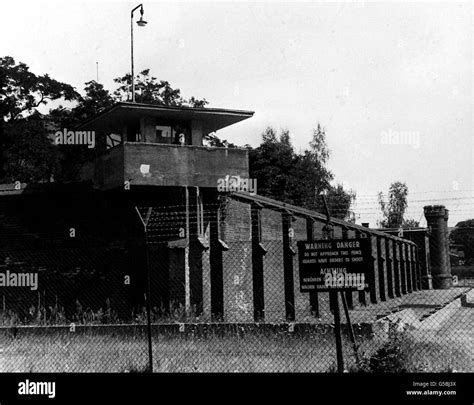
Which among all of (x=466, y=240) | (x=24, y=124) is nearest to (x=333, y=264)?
(x=24, y=124)

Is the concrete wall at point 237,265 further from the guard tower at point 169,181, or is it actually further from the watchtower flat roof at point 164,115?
the watchtower flat roof at point 164,115

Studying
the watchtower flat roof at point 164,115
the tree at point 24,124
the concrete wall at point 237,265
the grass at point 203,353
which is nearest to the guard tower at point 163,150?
the watchtower flat roof at point 164,115

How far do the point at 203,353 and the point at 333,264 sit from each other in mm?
6156

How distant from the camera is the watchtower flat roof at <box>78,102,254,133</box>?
24.8 m

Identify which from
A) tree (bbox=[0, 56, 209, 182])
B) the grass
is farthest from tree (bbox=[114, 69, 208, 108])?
the grass

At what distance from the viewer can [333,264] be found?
31.0ft

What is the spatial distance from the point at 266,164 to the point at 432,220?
17057 millimetres

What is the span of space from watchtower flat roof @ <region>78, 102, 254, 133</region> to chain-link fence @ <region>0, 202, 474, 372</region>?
3.85 m

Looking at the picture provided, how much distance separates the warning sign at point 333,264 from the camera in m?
9.28

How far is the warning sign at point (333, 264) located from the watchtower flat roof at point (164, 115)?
16.4m

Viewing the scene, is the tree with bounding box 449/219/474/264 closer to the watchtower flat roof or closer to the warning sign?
the watchtower flat roof

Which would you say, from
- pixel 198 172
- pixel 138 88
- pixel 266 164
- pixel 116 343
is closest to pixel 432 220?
pixel 266 164

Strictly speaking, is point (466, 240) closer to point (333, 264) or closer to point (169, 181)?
→ point (169, 181)

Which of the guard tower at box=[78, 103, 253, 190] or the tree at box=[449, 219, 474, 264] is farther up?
the guard tower at box=[78, 103, 253, 190]
